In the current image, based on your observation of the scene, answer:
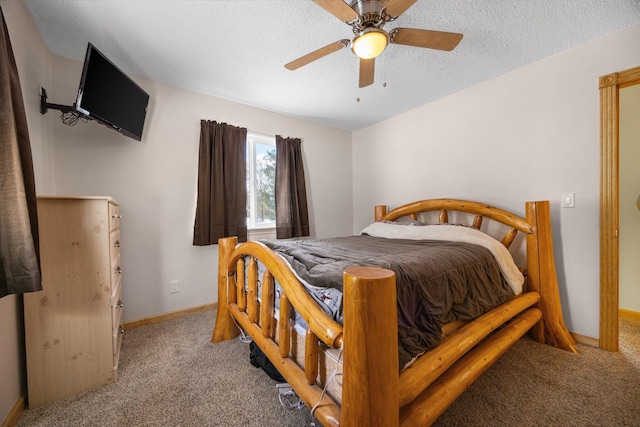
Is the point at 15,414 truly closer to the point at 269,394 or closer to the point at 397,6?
the point at 269,394

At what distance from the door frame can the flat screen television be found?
361 cm

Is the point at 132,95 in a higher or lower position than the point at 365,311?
higher

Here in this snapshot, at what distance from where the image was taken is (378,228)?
2.73 metres

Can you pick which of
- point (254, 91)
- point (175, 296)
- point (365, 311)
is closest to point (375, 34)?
point (365, 311)

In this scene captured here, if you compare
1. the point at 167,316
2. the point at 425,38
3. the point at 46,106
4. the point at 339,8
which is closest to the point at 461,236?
the point at 425,38

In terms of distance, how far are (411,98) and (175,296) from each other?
332 cm

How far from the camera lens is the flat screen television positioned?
1595mm

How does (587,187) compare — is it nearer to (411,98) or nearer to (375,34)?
(411,98)

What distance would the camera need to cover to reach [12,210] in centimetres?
100

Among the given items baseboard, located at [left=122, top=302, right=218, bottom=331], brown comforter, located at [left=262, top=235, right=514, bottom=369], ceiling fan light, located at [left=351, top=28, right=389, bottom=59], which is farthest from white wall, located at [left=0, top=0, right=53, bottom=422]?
Answer: ceiling fan light, located at [left=351, top=28, right=389, bottom=59]

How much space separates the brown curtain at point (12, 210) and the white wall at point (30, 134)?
1.19 ft

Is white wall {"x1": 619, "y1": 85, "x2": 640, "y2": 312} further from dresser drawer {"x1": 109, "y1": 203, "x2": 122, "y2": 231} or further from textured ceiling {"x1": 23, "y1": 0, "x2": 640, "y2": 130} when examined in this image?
dresser drawer {"x1": 109, "y1": 203, "x2": 122, "y2": 231}

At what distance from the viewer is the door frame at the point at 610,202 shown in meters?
1.74

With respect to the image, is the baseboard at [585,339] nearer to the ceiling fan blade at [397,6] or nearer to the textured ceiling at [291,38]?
the textured ceiling at [291,38]
